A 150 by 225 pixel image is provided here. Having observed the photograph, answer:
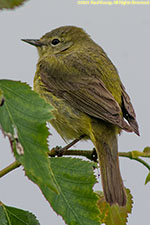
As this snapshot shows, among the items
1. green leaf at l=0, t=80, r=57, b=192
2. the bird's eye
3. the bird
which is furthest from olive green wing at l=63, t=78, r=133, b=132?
green leaf at l=0, t=80, r=57, b=192

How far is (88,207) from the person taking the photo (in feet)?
6.10

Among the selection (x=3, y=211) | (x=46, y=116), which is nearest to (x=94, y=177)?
(x=3, y=211)

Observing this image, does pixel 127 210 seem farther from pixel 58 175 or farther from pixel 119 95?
pixel 119 95

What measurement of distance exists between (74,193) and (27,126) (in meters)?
0.64

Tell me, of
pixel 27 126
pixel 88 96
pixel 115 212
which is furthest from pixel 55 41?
pixel 27 126

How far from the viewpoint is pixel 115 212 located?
8.14ft

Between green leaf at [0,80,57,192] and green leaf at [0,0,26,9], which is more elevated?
green leaf at [0,0,26,9]

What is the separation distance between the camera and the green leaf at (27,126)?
1.26 m

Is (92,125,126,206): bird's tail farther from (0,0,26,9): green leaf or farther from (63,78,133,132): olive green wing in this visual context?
(0,0,26,9): green leaf

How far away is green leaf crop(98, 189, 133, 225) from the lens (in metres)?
2.35

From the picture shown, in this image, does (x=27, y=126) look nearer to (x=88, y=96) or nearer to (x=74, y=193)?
(x=74, y=193)

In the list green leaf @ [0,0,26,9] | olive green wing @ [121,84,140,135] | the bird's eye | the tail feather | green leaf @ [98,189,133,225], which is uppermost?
the bird's eye

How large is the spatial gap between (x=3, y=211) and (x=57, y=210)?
33 centimetres

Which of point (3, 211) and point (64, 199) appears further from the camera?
point (3, 211)
